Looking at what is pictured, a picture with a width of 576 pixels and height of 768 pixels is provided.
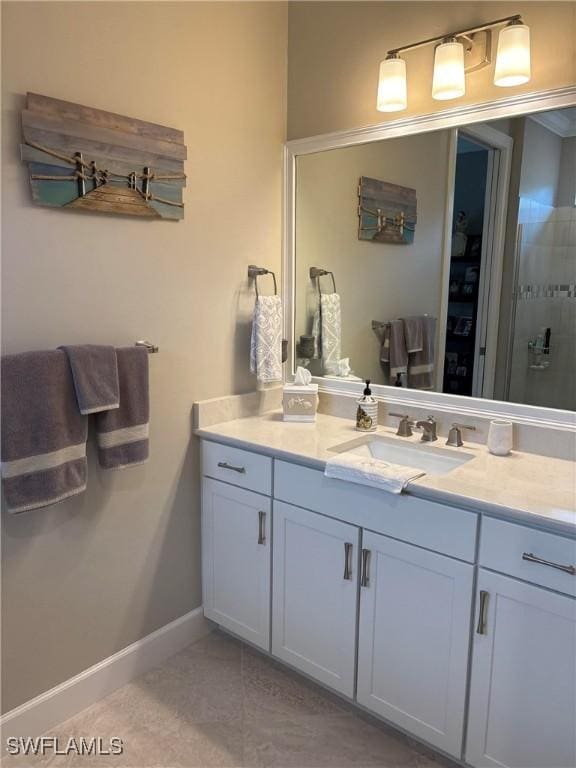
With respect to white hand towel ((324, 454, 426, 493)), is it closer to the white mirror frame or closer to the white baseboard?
the white mirror frame

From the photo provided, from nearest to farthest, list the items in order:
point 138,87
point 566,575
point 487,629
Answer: point 566,575
point 487,629
point 138,87

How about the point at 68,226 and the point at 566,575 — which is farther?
the point at 68,226

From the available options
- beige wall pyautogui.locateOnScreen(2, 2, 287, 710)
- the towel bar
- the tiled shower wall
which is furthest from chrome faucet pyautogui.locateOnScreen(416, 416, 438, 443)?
the towel bar

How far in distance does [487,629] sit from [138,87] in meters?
1.93

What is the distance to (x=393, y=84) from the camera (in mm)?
1930

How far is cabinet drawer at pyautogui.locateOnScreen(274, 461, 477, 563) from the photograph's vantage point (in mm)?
1505

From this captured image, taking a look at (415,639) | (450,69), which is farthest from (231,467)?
(450,69)

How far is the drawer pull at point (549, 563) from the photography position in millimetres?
1320

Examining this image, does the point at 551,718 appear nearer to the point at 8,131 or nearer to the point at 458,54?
the point at 458,54

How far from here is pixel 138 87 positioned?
1.83 metres

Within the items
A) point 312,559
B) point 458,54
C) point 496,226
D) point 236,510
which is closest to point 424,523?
point 312,559

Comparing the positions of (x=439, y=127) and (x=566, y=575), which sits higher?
(x=439, y=127)

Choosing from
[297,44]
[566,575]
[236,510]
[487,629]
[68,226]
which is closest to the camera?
[566,575]

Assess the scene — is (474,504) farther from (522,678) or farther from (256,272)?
(256,272)
